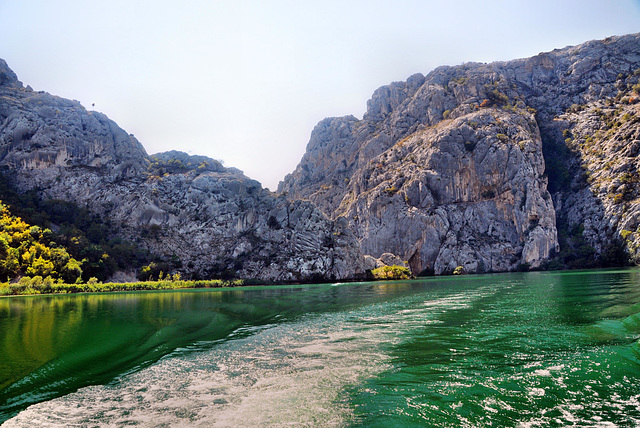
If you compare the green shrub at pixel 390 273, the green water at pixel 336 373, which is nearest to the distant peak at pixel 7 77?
the green shrub at pixel 390 273

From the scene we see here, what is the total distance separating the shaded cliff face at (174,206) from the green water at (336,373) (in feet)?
254

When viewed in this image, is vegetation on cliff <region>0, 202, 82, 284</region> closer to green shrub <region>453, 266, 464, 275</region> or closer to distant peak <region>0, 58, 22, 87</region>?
distant peak <region>0, 58, 22, 87</region>

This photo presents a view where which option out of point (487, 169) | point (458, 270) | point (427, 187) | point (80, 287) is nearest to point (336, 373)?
point (80, 287)

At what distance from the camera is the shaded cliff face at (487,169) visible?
11144 centimetres

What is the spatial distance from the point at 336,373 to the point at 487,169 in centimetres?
12575

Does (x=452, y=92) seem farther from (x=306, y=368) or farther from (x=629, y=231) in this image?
(x=306, y=368)

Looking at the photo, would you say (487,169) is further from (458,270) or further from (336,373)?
(336,373)

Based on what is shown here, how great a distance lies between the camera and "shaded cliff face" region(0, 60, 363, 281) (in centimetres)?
9819

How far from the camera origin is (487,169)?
12075 centimetres

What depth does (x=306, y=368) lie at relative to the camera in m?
11.8

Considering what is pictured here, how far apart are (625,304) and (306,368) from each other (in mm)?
22139

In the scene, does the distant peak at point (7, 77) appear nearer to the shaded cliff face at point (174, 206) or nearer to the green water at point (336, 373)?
the shaded cliff face at point (174, 206)

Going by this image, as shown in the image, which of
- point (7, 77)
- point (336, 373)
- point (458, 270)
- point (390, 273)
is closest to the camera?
point (336, 373)

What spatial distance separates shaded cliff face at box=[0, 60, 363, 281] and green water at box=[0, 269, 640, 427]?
7728 centimetres
